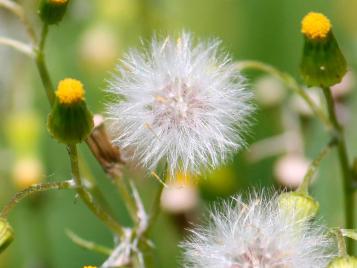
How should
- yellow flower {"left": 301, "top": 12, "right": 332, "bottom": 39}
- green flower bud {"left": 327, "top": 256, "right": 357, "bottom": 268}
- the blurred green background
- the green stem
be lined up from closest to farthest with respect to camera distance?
1. green flower bud {"left": 327, "top": 256, "right": 357, "bottom": 268}
2. yellow flower {"left": 301, "top": 12, "right": 332, "bottom": 39}
3. the green stem
4. the blurred green background

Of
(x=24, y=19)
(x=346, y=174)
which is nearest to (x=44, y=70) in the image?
(x=24, y=19)

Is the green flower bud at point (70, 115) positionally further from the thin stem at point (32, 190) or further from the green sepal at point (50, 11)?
the green sepal at point (50, 11)

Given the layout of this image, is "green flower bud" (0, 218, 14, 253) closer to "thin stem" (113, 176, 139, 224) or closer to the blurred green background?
"thin stem" (113, 176, 139, 224)

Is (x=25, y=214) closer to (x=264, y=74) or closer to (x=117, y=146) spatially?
(x=264, y=74)

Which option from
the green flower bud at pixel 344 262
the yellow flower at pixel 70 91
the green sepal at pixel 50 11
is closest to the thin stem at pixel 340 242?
the green flower bud at pixel 344 262

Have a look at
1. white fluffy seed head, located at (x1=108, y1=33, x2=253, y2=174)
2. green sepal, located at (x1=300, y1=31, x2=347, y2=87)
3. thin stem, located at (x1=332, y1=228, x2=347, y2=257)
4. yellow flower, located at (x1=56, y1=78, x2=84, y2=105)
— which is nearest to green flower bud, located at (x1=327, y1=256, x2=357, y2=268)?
thin stem, located at (x1=332, y1=228, x2=347, y2=257)

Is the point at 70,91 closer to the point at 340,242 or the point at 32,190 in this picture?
the point at 32,190

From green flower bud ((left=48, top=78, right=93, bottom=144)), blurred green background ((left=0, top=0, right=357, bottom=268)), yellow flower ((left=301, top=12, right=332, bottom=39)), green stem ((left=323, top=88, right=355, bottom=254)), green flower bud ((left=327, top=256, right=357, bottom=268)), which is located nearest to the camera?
green flower bud ((left=327, top=256, right=357, bottom=268))
